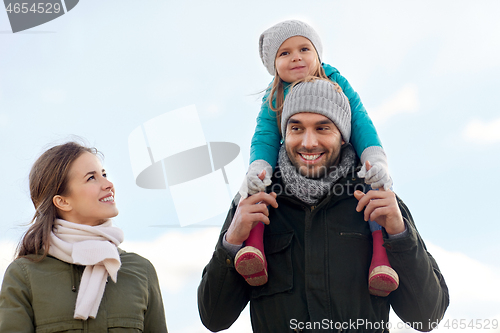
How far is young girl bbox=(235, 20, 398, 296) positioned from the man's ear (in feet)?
4.44

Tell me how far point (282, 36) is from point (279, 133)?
93cm

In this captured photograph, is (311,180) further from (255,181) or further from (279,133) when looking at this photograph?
(279,133)

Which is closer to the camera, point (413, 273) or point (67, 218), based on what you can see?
point (413, 273)

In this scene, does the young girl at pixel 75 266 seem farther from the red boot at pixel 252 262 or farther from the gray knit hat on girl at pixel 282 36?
the gray knit hat on girl at pixel 282 36

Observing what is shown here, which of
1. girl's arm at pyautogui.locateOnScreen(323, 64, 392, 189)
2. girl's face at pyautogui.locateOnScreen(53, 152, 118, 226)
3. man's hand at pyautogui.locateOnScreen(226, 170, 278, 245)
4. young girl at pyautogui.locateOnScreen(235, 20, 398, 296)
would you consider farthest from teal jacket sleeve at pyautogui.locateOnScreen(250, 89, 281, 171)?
girl's face at pyautogui.locateOnScreen(53, 152, 118, 226)

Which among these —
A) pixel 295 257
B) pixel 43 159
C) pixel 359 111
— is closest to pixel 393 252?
pixel 295 257

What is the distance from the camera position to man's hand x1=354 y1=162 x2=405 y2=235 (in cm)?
331

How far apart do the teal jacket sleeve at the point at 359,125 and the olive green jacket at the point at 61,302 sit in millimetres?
1937

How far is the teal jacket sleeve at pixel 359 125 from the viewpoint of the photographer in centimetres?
384

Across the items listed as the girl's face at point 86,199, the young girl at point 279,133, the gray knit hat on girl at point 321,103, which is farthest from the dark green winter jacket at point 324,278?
the girl's face at point 86,199

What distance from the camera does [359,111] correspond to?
405cm

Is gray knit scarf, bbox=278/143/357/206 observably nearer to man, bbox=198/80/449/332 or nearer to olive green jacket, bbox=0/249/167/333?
man, bbox=198/80/449/332

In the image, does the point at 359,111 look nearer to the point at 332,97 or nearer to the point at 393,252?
the point at 332,97

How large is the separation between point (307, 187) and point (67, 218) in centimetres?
184
